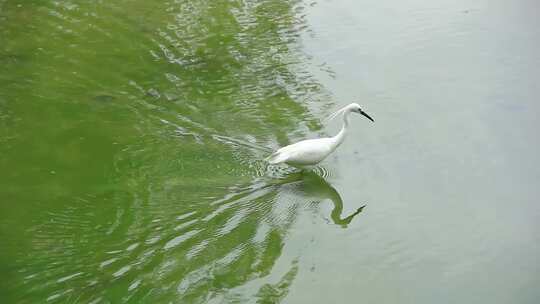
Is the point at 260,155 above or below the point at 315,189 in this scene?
above

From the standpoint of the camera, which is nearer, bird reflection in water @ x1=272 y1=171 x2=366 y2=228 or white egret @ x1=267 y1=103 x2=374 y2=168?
bird reflection in water @ x1=272 y1=171 x2=366 y2=228

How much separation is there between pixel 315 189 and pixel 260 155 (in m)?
0.50

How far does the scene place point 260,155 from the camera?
5.38 metres

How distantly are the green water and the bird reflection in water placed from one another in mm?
17

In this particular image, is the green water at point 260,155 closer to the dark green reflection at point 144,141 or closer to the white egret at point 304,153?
the dark green reflection at point 144,141

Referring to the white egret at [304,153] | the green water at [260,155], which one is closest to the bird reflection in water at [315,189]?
the green water at [260,155]

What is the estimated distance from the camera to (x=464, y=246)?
15.1 feet

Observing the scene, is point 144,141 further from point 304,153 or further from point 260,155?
point 304,153

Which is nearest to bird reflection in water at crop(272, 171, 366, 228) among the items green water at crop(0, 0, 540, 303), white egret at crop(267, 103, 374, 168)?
green water at crop(0, 0, 540, 303)

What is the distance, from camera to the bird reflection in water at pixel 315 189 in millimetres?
Answer: 4918

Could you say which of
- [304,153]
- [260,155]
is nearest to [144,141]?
[260,155]

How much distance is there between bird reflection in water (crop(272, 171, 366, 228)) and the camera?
16.1ft

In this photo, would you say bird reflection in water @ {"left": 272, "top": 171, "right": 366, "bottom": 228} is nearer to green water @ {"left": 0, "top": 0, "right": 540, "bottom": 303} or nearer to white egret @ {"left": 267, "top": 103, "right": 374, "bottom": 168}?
green water @ {"left": 0, "top": 0, "right": 540, "bottom": 303}

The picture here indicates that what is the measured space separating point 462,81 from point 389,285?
3117 millimetres
